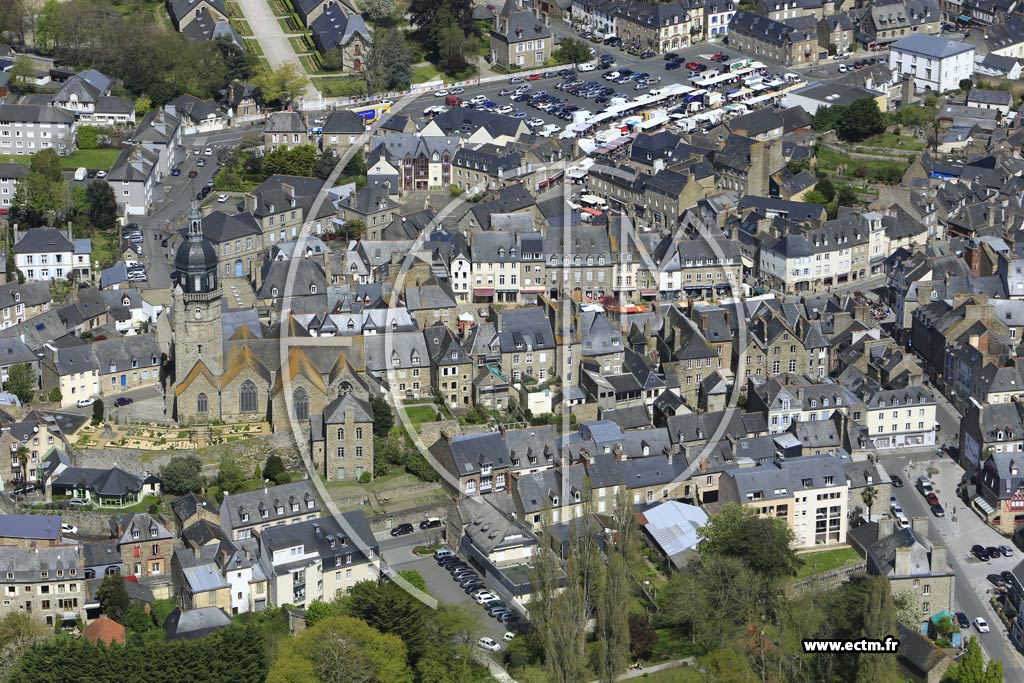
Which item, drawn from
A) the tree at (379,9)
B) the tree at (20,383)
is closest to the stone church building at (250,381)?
the tree at (20,383)

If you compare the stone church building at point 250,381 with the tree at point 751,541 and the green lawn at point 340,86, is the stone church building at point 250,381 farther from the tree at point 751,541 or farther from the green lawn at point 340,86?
the green lawn at point 340,86

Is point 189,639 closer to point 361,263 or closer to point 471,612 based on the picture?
point 471,612

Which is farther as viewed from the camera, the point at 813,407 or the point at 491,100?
the point at 491,100

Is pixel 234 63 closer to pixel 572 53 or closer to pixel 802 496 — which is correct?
pixel 572 53

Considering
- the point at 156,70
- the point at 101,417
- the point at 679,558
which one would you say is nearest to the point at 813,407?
the point at 679,558

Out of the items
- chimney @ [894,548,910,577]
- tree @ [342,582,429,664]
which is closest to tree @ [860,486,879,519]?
chimney @ [894,548,910,577]

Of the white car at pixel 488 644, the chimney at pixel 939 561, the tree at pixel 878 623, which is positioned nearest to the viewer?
the tree at pixel 878 623
